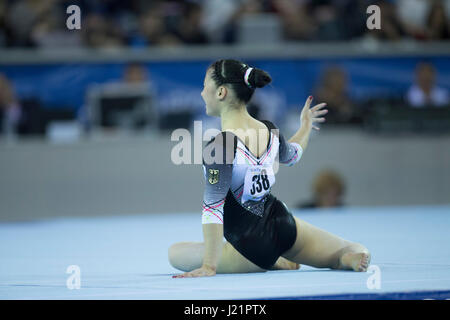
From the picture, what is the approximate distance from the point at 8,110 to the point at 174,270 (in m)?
5.60

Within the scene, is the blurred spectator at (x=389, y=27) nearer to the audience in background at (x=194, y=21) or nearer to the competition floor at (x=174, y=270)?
the audience in background at (x=194, y=21)

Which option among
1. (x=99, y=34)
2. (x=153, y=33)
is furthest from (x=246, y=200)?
(x=153, y=33)

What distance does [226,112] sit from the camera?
3781mm

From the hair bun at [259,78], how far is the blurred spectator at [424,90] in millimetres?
5816

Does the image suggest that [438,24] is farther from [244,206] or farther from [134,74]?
[244,206]

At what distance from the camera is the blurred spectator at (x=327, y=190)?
7.60m

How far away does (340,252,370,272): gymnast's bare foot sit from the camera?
3756 mm

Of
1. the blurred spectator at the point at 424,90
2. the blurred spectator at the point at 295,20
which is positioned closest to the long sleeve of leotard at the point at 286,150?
the blurred spectator at the point at 424,90

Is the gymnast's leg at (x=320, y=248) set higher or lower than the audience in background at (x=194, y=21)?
lower

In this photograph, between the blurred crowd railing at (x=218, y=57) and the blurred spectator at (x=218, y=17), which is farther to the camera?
the blurred spectator at (x=218, y=17)

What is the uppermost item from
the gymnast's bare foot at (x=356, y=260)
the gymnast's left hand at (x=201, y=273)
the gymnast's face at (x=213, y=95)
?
the gymnast's face at (x=213, y=95)

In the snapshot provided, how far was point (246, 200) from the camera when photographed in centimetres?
378

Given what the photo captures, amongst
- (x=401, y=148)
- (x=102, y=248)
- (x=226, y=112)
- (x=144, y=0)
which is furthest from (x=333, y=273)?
(x=144, y=0)

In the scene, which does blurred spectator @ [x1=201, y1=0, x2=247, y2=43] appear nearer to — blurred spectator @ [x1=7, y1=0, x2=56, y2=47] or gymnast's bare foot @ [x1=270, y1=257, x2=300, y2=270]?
blurred spectator @ [x1=7, y1=0, x2=56, y2=47]
